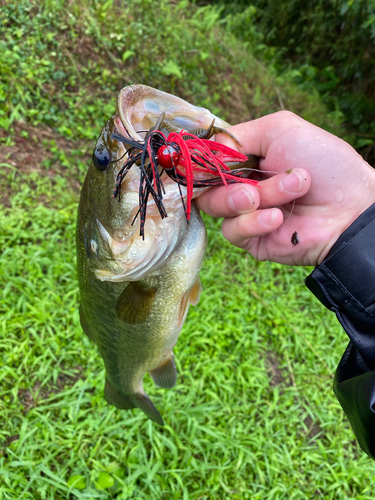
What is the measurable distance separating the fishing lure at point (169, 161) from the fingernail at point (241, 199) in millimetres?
90

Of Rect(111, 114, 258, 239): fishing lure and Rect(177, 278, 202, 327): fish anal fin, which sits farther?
Rect(177, 278, 202, 327): fish anal fin

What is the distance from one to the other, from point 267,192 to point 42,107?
12.2 feet

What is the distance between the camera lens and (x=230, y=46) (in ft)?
17.2

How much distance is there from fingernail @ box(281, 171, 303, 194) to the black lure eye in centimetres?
68

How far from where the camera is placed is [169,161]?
3.29ft

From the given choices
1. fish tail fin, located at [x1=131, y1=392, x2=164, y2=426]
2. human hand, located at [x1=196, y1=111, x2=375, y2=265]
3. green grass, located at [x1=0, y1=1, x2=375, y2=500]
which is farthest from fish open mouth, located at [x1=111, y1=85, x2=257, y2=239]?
green grass, located at [x1=0, y1=1, x2=375, y2=500]

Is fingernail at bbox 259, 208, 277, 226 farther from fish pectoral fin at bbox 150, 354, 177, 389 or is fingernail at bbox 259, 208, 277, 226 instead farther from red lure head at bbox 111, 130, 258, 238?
fish pectoral fin at bbox 150, 354, 177, 389

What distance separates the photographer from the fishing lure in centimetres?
100

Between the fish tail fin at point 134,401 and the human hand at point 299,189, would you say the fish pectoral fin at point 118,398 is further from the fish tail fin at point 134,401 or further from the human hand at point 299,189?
the human hand at point 299,189

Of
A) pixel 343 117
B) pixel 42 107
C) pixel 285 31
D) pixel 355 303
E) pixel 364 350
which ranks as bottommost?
pixel 42 107

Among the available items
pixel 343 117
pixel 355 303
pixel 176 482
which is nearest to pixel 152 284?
pixel 355 303

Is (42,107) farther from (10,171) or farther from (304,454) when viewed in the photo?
(304,454)

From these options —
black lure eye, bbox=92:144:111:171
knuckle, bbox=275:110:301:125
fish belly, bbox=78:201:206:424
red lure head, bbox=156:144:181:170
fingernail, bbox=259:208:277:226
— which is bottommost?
fish belly, bbox=78:201:206:424

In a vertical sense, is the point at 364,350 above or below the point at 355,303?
below
